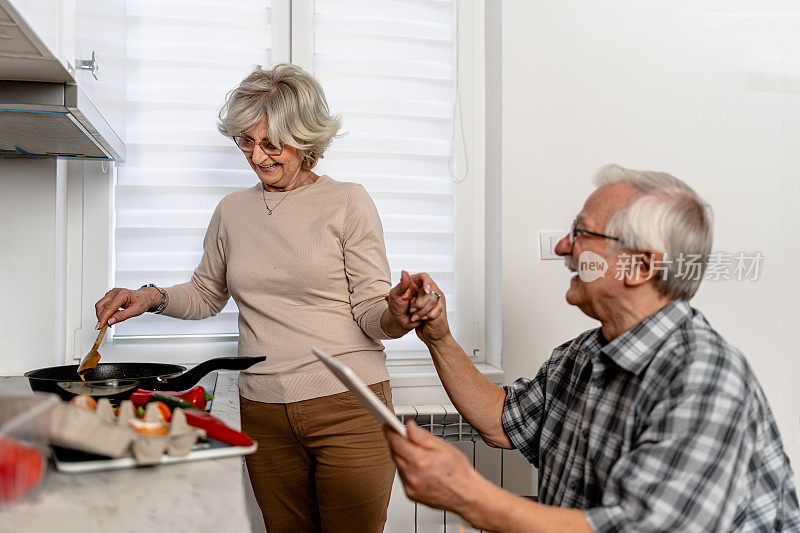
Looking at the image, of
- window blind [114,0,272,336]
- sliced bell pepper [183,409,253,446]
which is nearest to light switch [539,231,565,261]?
window blind [114,0,272,336]

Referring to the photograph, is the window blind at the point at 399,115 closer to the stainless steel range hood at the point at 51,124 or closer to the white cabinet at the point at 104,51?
the white cabinet at the point at 104,51

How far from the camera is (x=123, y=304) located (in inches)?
70.2

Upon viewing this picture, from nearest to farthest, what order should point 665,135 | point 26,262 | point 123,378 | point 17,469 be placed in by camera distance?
1. point 17,469
2. point 123,378
3. point 26,262
4. point 665,135

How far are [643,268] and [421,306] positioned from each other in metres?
0.49

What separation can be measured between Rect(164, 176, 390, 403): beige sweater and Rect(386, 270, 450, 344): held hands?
0.49 feet

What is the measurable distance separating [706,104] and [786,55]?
1.24 ft

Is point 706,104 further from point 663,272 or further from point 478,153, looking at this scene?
point 663,272

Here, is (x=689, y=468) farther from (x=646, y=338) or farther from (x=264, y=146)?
(x=264, y=146)

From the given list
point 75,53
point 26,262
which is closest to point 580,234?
point 75,53

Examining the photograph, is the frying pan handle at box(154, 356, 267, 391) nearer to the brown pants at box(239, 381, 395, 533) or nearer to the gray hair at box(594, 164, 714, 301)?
the brown pants at box(239, 381, 395, 533)

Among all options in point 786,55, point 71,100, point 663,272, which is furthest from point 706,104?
point 71,100

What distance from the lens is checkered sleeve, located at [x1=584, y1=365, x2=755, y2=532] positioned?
3.24ft

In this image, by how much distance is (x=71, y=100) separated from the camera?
1.48 metres

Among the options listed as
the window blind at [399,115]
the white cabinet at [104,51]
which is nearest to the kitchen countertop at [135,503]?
the white cabinet at [104,51]
